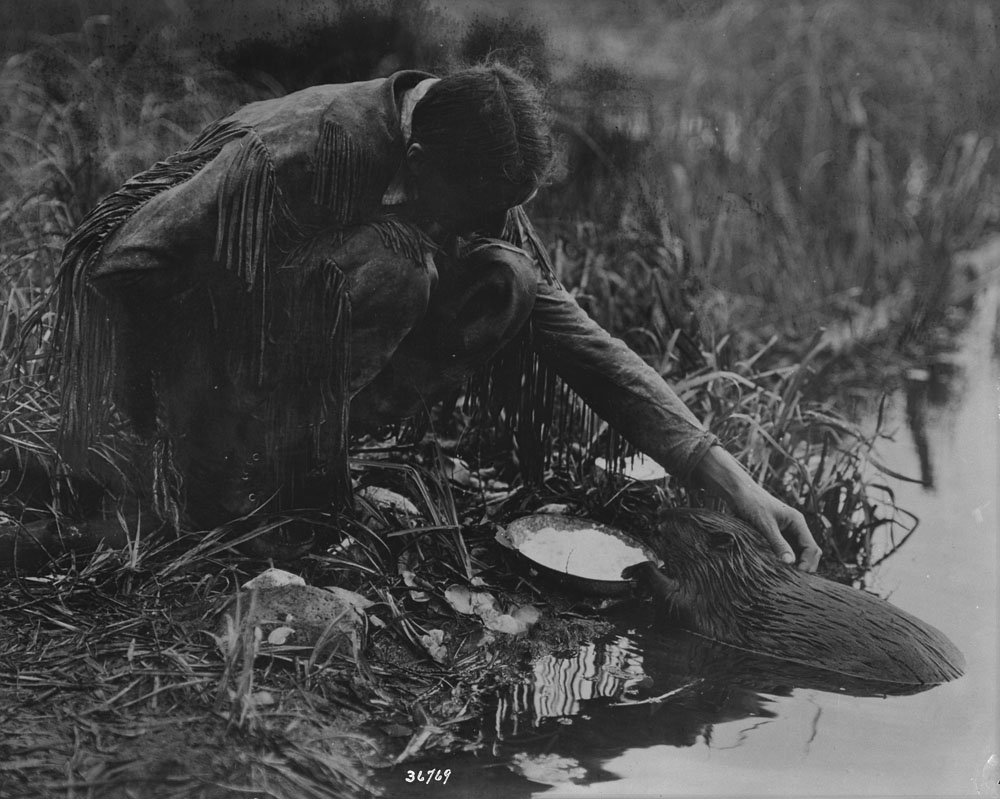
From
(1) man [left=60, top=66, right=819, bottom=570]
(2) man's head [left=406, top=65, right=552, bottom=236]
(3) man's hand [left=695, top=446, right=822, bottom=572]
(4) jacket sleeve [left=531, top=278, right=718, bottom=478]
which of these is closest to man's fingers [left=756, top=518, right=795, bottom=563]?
(3) man's hand [left=695, top=446, right=822, bottom=572]

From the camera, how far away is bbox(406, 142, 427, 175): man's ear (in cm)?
244

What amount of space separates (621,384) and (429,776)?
1.10m

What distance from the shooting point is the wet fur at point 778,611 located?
100 inches

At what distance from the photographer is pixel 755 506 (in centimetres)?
274

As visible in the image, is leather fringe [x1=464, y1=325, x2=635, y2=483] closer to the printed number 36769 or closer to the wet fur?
the wet fur

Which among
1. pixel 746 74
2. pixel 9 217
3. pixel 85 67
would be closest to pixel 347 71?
pixel 85 67

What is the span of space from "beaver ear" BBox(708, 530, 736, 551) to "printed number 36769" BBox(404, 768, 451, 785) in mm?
960

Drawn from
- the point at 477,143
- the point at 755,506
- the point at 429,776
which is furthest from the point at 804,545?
the point at 477,143

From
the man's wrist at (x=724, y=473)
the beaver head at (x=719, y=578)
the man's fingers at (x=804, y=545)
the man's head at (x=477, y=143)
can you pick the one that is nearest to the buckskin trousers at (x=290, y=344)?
the man's head at (x=477, y=143)

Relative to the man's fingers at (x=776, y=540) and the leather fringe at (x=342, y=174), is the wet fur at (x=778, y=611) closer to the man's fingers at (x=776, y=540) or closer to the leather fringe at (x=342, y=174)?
the man's fingers at (x=776, y=540)

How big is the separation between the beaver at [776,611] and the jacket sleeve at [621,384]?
0.21 meters

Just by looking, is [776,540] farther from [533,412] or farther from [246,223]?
[246,223]

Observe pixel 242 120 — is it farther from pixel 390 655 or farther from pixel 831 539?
pixel 831 539

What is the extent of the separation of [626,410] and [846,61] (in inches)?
60.8
